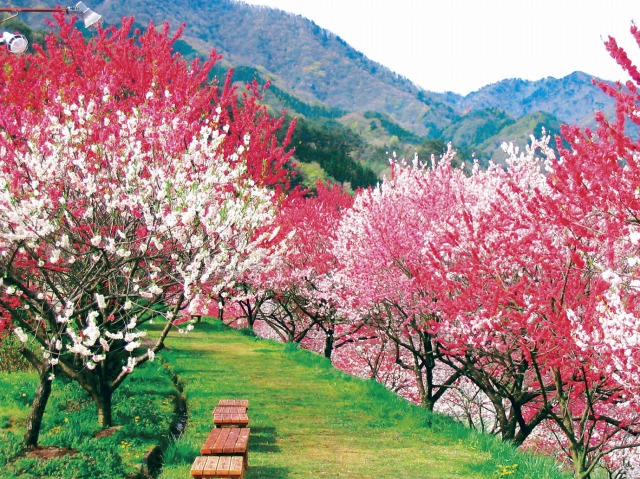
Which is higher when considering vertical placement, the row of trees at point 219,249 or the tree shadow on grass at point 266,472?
the row of trees at point 219,249

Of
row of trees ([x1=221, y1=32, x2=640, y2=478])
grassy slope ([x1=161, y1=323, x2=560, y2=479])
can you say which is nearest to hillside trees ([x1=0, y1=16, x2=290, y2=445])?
grassy slope ([x1=161, y1=323, x2=560, y2=479])

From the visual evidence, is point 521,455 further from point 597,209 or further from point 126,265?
point 126,265

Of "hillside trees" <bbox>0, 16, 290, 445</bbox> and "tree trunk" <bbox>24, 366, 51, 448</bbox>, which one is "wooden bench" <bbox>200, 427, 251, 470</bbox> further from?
"tree trunk" <bbox>24, 366, 51, 448</bbox>

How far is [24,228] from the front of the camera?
7.20 m

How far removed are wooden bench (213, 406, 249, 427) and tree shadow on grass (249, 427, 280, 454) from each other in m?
0.56

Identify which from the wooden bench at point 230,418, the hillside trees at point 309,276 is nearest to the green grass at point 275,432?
the wooden bench at point 230,418

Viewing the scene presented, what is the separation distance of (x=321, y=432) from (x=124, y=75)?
12.2 m

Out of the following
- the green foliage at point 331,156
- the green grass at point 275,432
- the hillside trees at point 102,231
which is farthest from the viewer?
the green foliage at point 331,156

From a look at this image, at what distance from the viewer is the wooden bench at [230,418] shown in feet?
27.8

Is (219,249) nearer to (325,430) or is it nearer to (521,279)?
(325,430)

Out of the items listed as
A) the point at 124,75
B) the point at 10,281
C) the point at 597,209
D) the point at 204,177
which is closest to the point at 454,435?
the point at 597,209

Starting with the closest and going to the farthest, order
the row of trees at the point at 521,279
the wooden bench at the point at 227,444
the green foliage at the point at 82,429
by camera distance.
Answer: the wooden bench at the point at 227,444 < the row of trees at the point at 521,279 < the green foliage at the point at 82,429

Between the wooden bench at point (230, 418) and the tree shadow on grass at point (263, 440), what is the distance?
56cm

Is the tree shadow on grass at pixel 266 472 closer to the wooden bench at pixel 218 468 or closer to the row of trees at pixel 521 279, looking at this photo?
the wooden bench at pixel 218 468
